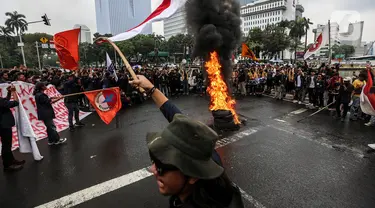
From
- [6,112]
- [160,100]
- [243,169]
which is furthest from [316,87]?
[6,112]

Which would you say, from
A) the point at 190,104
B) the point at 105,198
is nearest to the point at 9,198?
the point at 105,198

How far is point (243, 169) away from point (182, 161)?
394 cm

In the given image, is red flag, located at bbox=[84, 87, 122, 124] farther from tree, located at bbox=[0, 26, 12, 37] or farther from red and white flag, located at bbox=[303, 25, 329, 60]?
tree, located at bbox=[0, 26, 12, 37]

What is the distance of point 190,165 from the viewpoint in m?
0.95

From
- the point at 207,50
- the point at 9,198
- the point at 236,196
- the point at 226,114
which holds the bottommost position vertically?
the point at 9,198

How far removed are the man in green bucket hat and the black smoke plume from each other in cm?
703

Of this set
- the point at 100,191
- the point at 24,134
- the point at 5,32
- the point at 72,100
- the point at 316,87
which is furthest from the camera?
the point at 5,32

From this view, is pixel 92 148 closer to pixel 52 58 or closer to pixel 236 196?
pixel 236 196

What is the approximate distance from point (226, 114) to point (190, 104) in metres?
4.91

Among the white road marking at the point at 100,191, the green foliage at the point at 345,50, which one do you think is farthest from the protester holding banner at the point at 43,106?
the green foliage at the point at 345,50

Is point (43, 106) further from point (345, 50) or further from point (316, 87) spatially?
point (345, 50)

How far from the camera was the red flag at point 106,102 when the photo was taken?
710cm

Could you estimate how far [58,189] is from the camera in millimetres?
3941

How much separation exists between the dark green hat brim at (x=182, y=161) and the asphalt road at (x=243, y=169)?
111 inches
